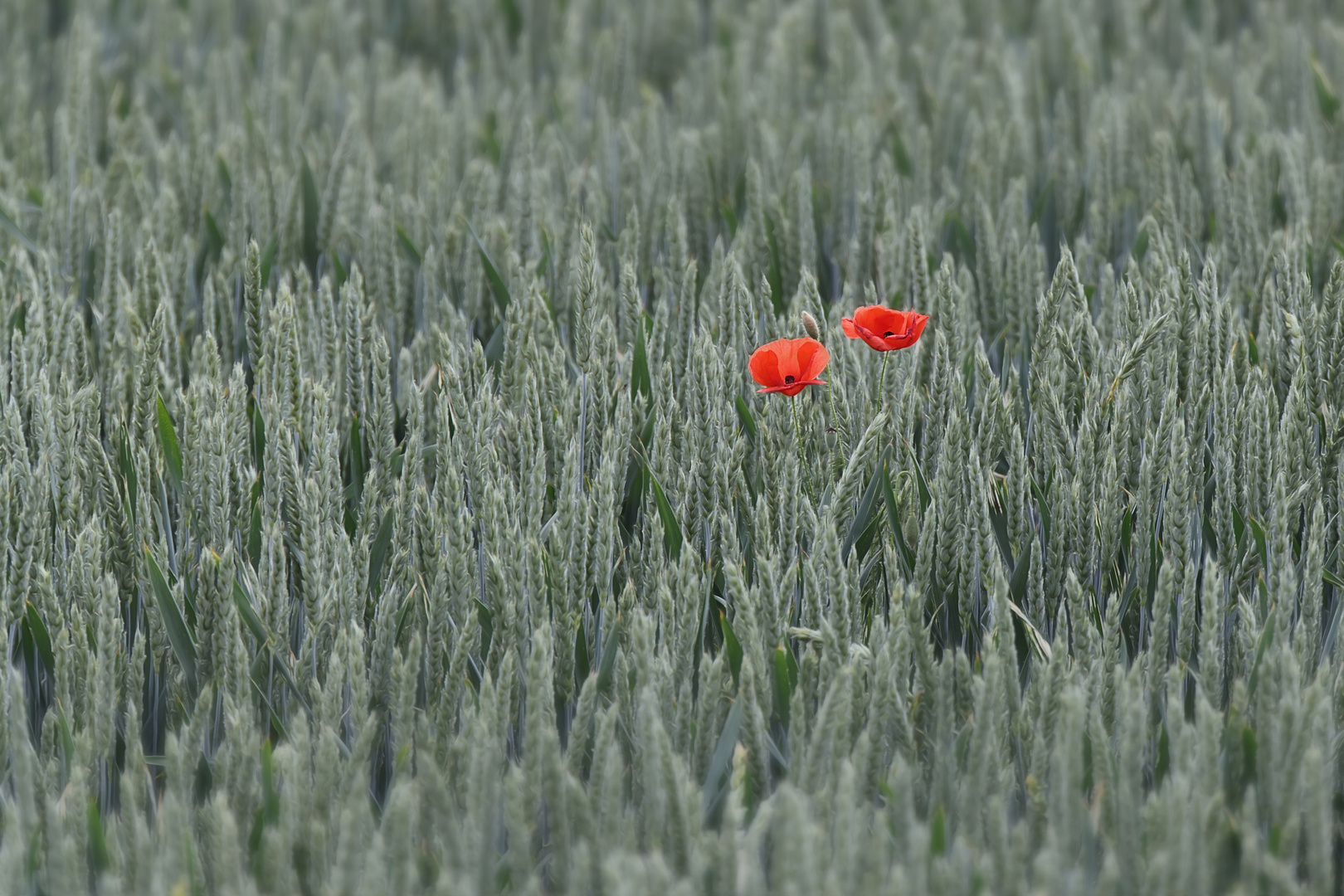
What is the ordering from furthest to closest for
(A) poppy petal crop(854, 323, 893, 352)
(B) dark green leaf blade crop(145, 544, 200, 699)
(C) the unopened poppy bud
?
1. (C) the unopened poppy bud
2. (A) poppy petal crop(854, 323, 893, 352)
3. (B) dark green leaf blade crop(145, 544, 200, 699)

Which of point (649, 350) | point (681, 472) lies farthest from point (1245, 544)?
point (649, 350)

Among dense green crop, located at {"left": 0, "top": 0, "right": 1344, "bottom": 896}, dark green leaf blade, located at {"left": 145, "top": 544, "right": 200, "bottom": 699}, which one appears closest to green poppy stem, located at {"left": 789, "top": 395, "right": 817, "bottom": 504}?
dense green crop, located at {"left": 0, "top": 0, "right": 1344, "bottom": 896}

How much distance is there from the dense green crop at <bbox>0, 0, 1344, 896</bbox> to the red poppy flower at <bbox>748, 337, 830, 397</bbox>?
0.09 metres

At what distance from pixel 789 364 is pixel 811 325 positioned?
0.18m

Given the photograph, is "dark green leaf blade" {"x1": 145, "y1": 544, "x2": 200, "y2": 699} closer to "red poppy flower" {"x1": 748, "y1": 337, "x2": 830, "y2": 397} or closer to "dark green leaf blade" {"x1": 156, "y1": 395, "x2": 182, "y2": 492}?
"dark green leaf blade" {"x1": 156, "y1": 395, "x2": 182, "y2": 492}

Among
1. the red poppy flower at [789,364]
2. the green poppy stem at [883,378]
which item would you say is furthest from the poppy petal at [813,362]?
the green poppy stem at [883,378]

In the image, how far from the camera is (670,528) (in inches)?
56.6

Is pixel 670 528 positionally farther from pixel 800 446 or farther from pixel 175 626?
pixel 175 626

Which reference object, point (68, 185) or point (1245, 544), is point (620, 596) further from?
point (68, 185)

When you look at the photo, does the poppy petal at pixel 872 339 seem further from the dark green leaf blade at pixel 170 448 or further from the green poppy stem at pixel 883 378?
the dark green leaf blade at pixel 170 448

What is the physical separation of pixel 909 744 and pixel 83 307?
5.31 ft

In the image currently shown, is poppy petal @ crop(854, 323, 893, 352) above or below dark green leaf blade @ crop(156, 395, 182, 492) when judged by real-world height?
above

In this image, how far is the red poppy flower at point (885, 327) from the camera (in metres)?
1.47

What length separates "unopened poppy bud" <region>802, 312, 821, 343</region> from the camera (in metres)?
1.58
